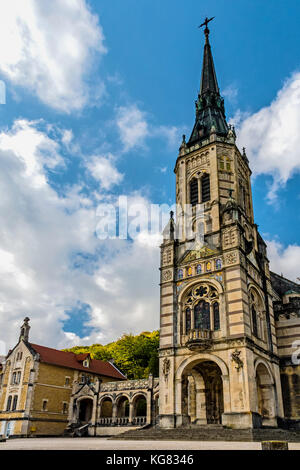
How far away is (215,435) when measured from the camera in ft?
73.6

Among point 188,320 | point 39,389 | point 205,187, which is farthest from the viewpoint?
point 39,389

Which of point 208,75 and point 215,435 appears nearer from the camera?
point 215,435

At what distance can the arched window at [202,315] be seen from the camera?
2967 cm

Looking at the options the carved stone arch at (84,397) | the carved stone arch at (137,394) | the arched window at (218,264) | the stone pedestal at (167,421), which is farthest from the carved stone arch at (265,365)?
the carved stone arch at (84,397)

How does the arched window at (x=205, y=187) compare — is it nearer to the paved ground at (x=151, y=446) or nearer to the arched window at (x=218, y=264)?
the arched window at (x=218, y=264)

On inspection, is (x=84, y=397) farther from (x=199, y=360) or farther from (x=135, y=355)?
(x=199, y=360)

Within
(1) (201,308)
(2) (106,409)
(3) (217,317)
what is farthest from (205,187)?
(2) (106,409)

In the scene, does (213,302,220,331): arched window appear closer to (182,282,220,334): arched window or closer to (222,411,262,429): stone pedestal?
(182,282,220,334): arched window

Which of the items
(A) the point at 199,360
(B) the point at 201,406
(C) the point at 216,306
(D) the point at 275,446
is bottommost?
(D) the point at 275,446

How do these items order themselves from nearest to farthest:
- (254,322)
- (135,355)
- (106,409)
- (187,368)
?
(187,368)
(254,322)
(106,409)
(135,355)

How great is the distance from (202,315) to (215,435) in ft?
31.3

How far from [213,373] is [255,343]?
495 cm

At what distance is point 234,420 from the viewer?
80.6ft

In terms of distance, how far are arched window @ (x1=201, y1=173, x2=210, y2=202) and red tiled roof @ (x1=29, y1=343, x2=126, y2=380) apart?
2713 cm
